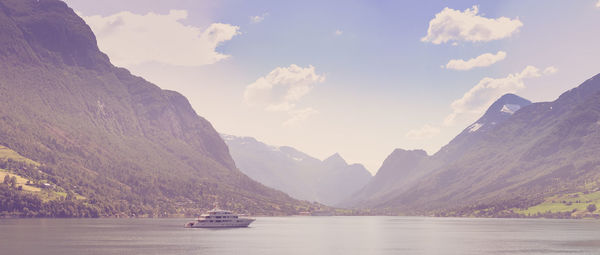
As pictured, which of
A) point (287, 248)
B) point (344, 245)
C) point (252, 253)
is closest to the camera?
point (252, 253)

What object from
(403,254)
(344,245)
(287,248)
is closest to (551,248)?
(403,254)

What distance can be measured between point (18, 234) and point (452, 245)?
146 metres

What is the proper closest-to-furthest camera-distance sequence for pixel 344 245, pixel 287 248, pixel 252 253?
pixel 252 253 → pixel 287 248 → pixel 344 245

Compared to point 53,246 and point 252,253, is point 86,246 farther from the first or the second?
point 252,253

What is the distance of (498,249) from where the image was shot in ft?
553

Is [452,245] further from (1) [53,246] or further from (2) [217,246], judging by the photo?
(1) [53,246]

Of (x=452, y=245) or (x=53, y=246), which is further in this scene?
(x=452, y=245)

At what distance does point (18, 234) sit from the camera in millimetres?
186625

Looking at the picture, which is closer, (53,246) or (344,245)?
(53,246)

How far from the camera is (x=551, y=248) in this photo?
561 feet

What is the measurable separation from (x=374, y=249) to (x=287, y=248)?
87.5 feet

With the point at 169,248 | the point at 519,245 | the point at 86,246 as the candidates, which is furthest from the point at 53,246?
the point at 519,245

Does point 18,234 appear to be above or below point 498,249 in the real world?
above

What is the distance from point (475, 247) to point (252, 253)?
7264 centimetres
